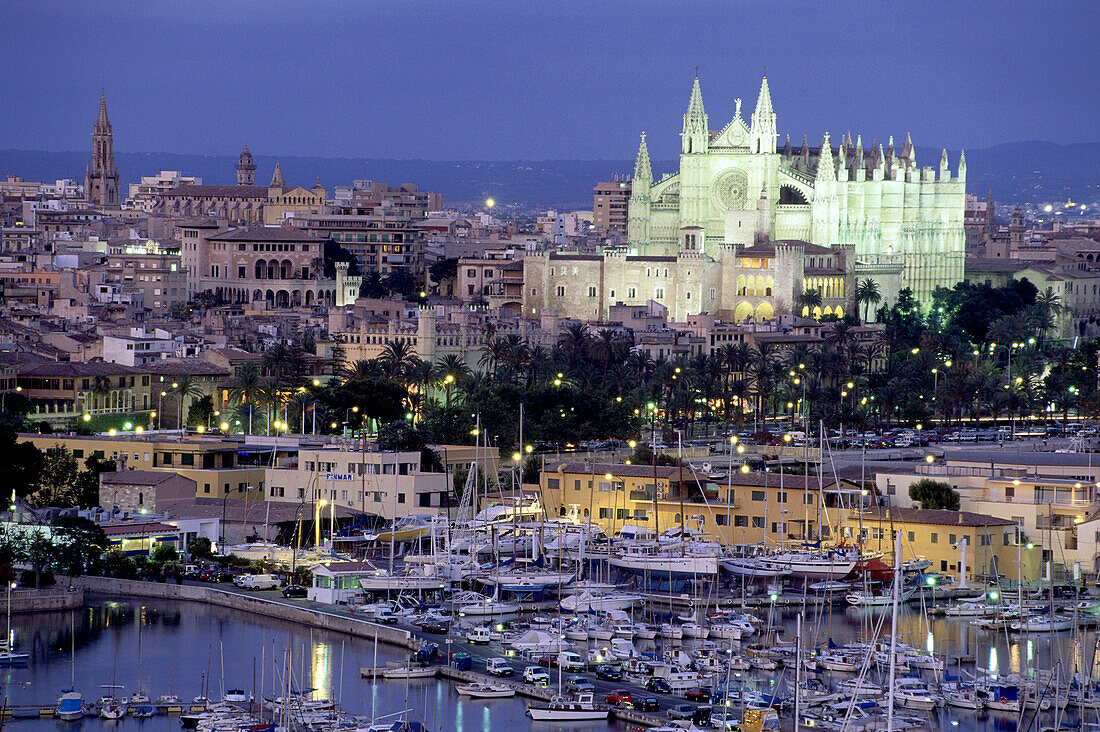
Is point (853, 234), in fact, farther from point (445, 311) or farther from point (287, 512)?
point (287, 512)

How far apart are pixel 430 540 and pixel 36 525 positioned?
31.5 feet

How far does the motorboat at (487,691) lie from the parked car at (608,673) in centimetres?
196

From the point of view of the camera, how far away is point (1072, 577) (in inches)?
2206

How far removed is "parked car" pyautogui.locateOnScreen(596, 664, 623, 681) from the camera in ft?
145

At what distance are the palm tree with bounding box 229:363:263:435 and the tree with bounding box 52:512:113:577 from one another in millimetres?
20184

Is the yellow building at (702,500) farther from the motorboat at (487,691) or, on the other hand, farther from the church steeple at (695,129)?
the church steeple at (695,129)

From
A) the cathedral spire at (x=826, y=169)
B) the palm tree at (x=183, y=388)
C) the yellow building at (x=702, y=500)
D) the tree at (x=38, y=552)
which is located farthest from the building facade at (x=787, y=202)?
the tree at (x=38, y=552)

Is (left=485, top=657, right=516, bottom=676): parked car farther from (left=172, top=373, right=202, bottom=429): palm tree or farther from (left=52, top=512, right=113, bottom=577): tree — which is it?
(left=172, top=373, right=202, bottom=429): palm tree

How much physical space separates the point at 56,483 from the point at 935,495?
2331cm

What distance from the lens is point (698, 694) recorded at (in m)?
42.3

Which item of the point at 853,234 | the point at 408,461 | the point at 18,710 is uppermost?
the point at 853,234

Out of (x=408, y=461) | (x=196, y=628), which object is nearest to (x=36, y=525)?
(x=196, y=628)

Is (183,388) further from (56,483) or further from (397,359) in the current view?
(56,483)

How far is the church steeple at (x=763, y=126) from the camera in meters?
122
